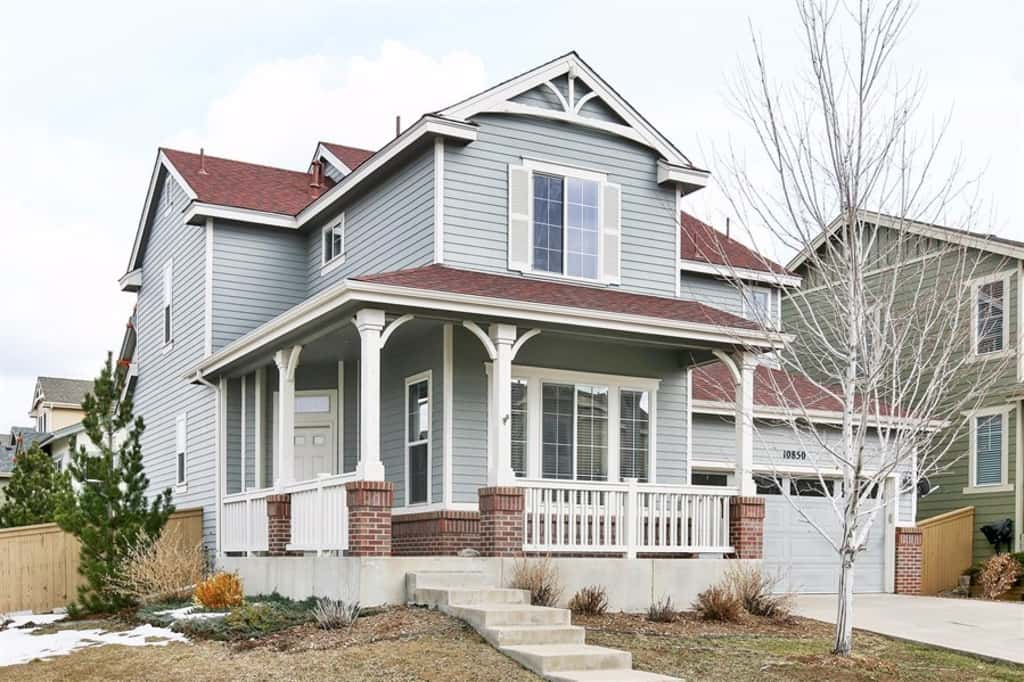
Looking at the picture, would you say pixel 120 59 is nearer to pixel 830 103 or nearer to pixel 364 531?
Answer: pixel 364 531

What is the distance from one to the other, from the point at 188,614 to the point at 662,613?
591cm

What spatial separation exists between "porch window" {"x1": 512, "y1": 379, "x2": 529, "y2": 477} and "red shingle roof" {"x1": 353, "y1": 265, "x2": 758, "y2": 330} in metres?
1.53

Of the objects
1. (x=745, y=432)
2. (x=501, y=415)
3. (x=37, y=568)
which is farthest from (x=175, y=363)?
(x=745, y=432)

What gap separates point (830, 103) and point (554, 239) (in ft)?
19.7

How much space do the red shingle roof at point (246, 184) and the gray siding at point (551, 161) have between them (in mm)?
5713

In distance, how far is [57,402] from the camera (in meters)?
51.7

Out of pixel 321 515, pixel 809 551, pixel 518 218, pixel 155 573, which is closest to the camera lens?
pixel 321 515

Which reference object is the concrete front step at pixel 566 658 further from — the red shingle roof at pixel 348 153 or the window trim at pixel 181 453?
the red shingle roof at pixel 348 153

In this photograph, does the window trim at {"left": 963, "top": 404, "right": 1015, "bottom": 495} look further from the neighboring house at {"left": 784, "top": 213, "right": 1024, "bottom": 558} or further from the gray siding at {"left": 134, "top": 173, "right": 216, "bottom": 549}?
the gray siding at {"left": 134, "top": 173, "right": 216, "bottom": 549}

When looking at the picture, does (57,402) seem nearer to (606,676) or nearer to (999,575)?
(999,575)

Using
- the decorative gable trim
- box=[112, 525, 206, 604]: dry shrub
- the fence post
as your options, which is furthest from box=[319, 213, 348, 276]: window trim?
the fence post

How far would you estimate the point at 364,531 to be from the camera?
13711 millimetres

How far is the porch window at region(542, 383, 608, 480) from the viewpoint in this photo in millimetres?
17016

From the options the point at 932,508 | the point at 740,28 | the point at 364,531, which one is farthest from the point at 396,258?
the point at 932,508
